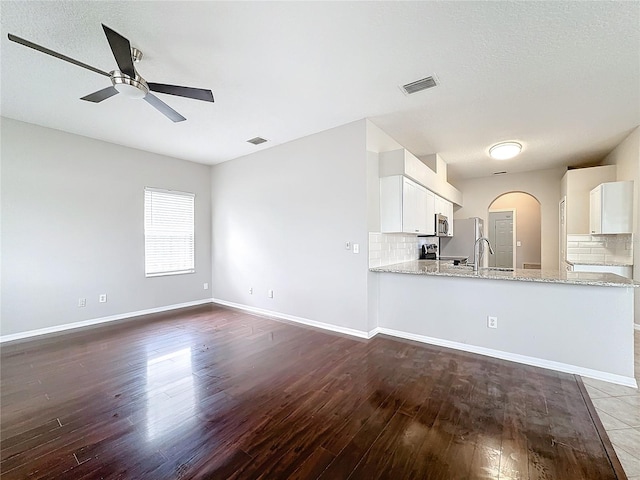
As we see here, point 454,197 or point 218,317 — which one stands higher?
point 454,197

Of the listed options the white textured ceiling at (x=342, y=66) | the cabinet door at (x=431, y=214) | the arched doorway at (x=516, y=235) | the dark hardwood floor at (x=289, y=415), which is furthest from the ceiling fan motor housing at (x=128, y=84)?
the arched doorway at (x=516, y=235)

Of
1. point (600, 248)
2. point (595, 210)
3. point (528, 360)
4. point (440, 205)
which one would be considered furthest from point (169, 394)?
point (600, 248)

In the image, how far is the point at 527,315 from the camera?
294 cm

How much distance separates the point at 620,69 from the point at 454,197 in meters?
3.85

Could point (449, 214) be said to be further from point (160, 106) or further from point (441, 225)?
point (160, 106)

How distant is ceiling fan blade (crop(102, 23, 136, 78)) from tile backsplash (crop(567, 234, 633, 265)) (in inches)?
256

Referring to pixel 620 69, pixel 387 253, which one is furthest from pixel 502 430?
pixel 620 69

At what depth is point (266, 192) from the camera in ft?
16.1

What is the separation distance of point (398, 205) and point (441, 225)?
6.33 feet

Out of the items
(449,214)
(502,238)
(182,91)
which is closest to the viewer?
(182,91)

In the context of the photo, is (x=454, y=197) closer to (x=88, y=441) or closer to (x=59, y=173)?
(x=88, y=441)

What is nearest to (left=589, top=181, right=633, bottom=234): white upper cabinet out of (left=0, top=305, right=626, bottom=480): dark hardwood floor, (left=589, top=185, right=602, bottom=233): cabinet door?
(left=589, top=185, right=602, bottom=233): cabinet door

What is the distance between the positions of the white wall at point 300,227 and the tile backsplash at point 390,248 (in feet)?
0.68

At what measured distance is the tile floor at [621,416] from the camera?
165 centimetres
